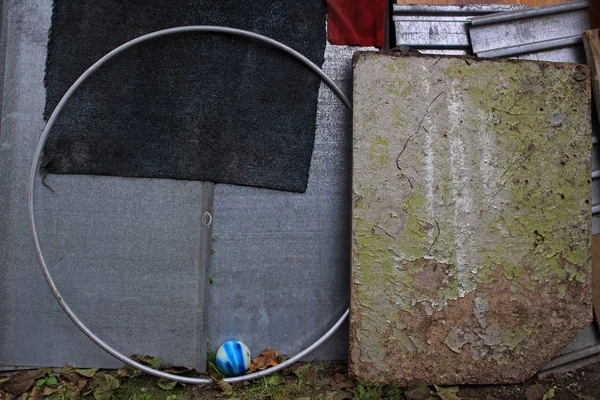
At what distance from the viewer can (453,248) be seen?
268cm

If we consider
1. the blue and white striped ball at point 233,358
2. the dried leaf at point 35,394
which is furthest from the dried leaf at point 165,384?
the dried leaf at point 35,394

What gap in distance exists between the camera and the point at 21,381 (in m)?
2.61

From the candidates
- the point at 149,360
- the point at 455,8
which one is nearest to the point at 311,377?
the point at 149,360

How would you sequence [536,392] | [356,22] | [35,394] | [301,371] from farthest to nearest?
1. [356,22]
2. [301,371]
3. [536,392]
4. [35,394]

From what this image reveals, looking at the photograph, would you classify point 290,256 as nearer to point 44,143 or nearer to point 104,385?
point 104,385

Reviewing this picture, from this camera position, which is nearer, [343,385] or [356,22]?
[343,385]

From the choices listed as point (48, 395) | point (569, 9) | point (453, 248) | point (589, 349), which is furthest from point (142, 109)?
point (589, 349)

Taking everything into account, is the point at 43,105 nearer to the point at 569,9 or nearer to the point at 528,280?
the point at 528,280

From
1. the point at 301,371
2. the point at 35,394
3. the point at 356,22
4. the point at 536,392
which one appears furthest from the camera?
the point at 356,22

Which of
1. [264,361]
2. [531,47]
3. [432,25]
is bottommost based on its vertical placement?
[264,361]

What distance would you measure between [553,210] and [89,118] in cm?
236

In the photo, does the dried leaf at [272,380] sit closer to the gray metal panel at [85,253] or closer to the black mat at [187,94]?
the gray metal panel at [85,253]

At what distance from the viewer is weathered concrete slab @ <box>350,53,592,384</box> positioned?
2654 millimetres

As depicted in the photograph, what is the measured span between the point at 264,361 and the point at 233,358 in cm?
20
